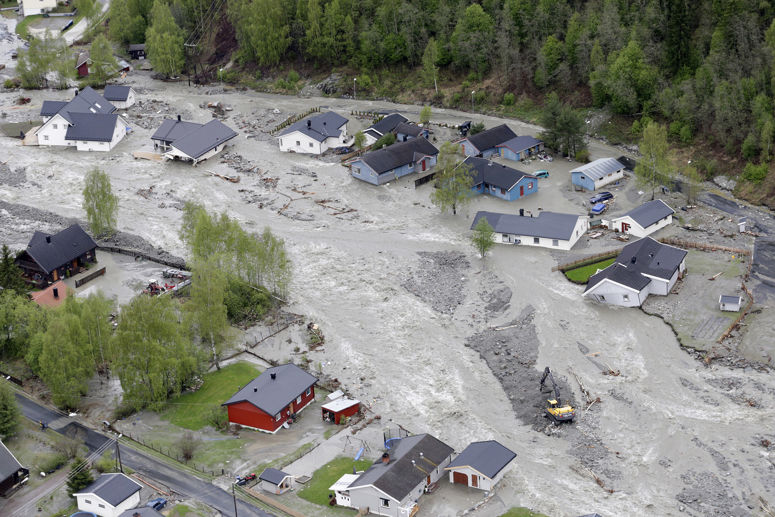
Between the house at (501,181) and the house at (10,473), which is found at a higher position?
the house at (10,473)

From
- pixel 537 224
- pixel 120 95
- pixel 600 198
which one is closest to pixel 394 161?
pixel 537 224

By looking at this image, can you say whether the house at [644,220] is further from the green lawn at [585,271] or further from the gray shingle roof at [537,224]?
the green lawn at [585,271]

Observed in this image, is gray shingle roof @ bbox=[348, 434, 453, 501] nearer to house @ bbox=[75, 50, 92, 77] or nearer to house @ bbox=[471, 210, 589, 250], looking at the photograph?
house @ bbox=[471, 210, 589, 250]

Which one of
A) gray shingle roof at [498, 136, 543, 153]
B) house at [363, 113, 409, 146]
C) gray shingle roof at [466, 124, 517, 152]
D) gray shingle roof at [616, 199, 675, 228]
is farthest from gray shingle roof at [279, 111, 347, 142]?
gray shingle roof at [616, 199, 675, 228]

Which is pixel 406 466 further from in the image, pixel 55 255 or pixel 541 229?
pixel 55 255

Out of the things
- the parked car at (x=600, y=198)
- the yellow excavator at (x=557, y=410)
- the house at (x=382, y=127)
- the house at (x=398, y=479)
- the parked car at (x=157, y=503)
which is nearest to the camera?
the house at (x=398, y=479)

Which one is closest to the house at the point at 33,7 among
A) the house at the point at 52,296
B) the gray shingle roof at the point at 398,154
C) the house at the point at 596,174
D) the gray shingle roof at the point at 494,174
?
the gray shingle roof at the point at 398,154

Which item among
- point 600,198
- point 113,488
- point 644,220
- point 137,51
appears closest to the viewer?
point 113,488
